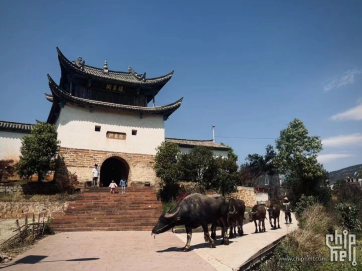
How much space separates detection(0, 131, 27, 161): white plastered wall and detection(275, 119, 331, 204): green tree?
20057mm

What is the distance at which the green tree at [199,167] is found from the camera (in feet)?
58.3

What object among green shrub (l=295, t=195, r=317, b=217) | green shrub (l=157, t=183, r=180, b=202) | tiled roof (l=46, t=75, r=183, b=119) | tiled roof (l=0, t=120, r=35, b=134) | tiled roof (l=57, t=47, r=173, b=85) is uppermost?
tiled roof (l=57, t=47, r=173, b=85)

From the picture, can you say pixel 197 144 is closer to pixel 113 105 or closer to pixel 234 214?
pixel 113 105

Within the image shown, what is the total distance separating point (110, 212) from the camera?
12664 mm

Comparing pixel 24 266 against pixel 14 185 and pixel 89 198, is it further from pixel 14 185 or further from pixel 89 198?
pixel 14 185

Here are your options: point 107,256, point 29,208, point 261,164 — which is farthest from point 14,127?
point 261,164

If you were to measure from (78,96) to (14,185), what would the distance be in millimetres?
7750

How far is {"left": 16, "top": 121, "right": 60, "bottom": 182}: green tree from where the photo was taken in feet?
46.3

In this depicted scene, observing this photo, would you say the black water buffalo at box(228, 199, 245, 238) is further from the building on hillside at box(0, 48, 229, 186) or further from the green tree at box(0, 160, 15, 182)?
the green tree at box(0, 160, 15, 182)

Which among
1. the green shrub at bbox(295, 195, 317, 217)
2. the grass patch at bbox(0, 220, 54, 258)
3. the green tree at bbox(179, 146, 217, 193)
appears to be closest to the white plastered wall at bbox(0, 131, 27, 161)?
the grass patch at bbox(0, 220, 54, 258)

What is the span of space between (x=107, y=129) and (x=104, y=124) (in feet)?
1.40

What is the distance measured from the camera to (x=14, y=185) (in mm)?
13984

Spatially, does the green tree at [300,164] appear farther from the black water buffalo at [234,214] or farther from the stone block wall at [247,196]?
the black water buffalo at [234,214]

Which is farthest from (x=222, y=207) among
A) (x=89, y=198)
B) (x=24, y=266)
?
(x=89, y=198)
